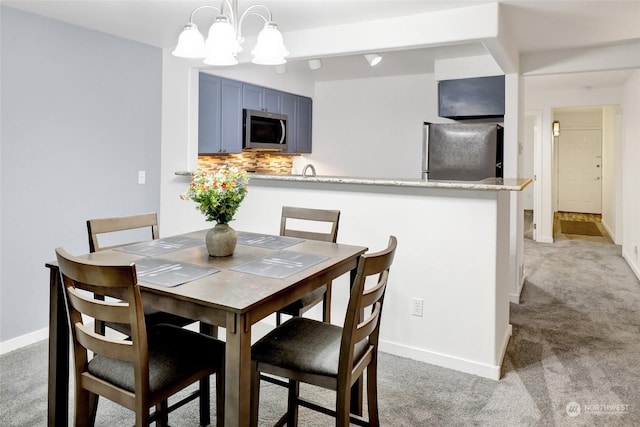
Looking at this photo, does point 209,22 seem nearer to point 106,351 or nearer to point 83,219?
point 83,219

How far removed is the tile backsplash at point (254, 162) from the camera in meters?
4.71

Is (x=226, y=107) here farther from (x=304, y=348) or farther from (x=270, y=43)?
(x=304, y=348)

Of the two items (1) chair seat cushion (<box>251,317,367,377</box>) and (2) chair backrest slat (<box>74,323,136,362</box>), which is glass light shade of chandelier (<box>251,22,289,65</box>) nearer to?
(1) chair seat cushion (<box>251,317,367,377</box>)

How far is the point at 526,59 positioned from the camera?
156 inches

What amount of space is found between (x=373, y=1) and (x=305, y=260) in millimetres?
1593

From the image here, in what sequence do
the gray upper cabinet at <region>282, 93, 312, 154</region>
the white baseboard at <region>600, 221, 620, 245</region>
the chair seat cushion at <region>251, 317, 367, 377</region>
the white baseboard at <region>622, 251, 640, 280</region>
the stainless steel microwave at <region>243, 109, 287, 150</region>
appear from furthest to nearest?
the white baseboard at <region>600, 221, 620, 245</region>
the gray upper cabinet at <region>282, 93, 312, 154</region>
the white baseboard at <region>622, 251, 640, 280</region>
the stainless steel microwave at <region>243, 109, 287, 150</region>
the chair seat cushion at <region>251, 317, 367, 377</region>

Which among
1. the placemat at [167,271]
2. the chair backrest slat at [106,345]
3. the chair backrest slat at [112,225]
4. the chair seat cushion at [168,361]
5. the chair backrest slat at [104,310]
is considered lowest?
the chair seat cushion at [168,361]

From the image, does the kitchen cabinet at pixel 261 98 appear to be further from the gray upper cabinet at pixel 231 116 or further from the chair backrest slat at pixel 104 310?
the chair backrest slat at pixel 104 310

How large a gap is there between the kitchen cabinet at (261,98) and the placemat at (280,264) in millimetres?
3021

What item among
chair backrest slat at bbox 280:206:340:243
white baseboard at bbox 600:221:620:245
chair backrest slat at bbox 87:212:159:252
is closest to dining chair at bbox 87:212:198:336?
chair backrest slat at bbox 87:212:159:252

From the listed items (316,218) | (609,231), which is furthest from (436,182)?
A: (609,231)

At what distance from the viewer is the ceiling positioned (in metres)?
2.62

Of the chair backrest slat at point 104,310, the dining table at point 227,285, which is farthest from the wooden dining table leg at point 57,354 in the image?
the chair backrest slat at point 104,310

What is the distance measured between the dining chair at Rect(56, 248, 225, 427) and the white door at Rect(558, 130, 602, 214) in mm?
10141
